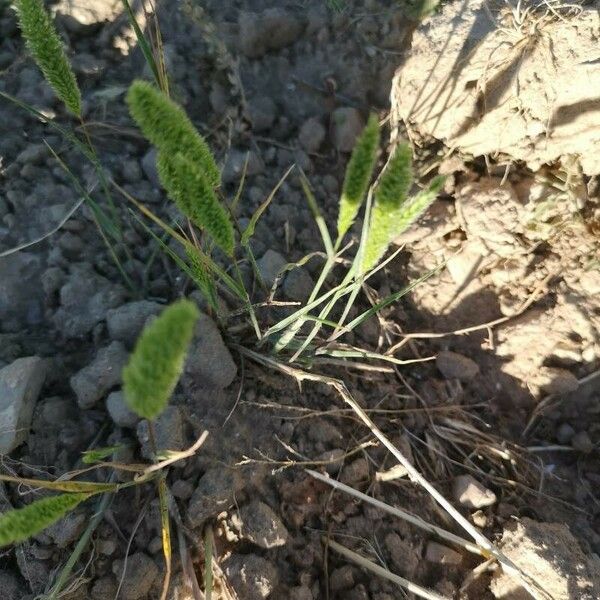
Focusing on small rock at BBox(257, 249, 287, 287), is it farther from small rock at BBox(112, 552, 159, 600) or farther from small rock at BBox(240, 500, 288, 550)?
small rock at BBox(112, 552, 159, 600)

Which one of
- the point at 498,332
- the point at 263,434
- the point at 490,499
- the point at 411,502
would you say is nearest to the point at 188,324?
the point at 263,434

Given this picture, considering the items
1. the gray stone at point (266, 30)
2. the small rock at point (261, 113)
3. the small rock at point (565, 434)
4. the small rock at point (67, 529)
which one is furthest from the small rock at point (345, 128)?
the small rock at point (67, 529)

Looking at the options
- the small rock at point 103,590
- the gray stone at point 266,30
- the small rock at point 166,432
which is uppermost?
the gray stone at point 266,30

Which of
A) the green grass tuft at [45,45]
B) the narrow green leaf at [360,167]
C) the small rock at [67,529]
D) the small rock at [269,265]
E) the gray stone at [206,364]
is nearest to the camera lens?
the narrow green leaf at [360,167]

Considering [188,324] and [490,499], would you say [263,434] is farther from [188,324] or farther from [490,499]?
[188,324]

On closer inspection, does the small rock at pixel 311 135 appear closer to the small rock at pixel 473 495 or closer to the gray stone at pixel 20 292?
the gray stone at pixel 20 292

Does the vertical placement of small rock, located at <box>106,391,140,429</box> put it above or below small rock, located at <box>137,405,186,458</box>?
above

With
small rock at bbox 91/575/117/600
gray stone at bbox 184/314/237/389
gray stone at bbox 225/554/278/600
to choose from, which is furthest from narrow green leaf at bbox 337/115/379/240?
small rock at bbox 91/575/117/600
